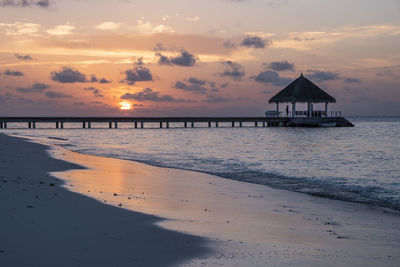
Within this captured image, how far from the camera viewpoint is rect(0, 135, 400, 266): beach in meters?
5.25

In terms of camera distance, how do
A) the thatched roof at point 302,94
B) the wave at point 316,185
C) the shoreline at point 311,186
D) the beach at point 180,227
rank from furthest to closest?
the thatched roof at point 302,94
the wave at point 316,185
the shoreline at point 311,186
the beach at point 180,227

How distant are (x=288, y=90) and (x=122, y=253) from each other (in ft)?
195

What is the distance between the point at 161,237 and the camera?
6211 millimetres

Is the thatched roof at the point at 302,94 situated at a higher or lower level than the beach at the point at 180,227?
higher

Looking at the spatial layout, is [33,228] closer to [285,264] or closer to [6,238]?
[6,238]

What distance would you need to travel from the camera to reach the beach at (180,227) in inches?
207

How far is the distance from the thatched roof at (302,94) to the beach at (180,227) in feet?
167

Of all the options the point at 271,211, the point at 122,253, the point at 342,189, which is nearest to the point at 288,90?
the point at 342,189

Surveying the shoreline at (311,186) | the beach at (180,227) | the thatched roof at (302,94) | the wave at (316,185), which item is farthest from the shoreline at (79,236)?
the thatched roof at (302,94)

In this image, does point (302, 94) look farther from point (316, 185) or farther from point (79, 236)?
point (79, 236)

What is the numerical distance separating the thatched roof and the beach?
2006 inches

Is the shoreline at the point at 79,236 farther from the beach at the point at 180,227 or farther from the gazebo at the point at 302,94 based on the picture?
the gazebo at the point at 302,94

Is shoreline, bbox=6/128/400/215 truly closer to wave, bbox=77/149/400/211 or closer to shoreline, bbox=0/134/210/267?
wave, bbox=77/149/400/211

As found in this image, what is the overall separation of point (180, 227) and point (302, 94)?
56231mm
